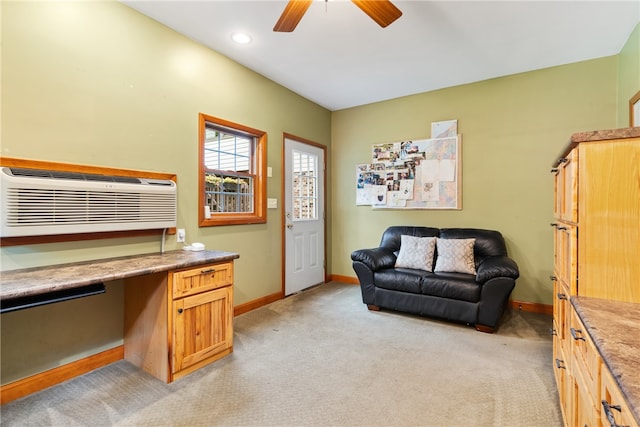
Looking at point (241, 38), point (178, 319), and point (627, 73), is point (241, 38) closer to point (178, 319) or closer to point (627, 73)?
point (178, 319)

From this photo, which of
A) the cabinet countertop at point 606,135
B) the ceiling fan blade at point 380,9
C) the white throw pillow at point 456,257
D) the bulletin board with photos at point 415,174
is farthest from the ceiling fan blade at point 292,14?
the white throw pillow at point 456,257

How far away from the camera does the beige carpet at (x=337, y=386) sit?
1.69 m

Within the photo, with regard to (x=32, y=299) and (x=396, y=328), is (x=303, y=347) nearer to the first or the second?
(x=396, y=328)

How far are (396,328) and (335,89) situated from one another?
2895mm

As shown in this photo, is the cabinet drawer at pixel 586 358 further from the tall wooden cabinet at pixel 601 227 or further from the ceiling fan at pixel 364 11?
the ceiling fan at pixel 364 11

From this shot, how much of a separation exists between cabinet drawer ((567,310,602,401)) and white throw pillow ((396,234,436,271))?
1975 mm

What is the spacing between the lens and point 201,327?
219cm

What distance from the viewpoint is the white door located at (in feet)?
13.0

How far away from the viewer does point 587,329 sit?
3.29 feet

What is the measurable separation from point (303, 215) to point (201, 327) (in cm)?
228

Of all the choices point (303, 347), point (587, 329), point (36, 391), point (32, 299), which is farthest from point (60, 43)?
point (587, 329)

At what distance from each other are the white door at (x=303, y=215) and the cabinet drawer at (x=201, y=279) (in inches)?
61.7

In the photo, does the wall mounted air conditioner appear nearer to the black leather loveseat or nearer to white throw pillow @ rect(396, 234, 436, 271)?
the black leather loveseat

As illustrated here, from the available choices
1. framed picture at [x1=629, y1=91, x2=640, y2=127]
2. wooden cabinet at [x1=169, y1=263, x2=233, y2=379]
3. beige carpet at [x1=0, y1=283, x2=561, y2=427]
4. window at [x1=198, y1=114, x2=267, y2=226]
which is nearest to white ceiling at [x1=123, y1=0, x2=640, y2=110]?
framed picture at [x1=629, y1=91, x2=640, y2=127]
